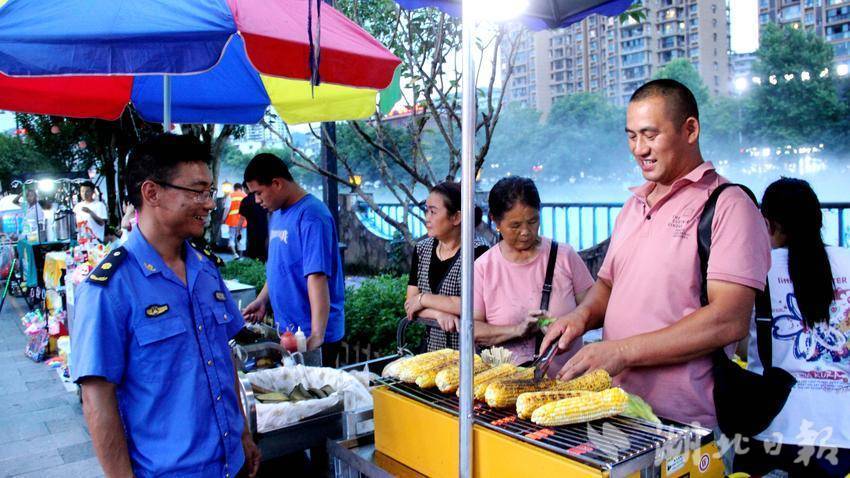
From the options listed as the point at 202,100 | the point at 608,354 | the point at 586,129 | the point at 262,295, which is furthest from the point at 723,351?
the point at 586,129

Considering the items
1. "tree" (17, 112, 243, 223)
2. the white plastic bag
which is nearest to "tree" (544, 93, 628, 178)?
"tree" (17, 112, 243, 223)

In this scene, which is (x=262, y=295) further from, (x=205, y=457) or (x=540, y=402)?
(x=540, y=402)

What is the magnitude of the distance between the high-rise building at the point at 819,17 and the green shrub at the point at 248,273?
13394mm

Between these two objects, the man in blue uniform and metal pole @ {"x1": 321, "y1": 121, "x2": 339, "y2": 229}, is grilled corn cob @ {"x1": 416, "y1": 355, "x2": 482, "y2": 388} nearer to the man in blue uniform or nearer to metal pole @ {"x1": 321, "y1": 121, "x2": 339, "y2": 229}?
the man in blue uniform

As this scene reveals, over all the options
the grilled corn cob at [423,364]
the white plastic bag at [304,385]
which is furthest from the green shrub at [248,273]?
the grilled corn cob at [423,364]

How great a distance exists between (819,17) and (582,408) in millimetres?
18870

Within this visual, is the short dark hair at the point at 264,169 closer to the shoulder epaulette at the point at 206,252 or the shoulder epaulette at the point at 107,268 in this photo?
the shoulder epaulette at the point at 206,252

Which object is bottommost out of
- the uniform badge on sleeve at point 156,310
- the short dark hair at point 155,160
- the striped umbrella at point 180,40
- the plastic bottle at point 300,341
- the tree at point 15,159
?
the plastic bottle at point 300,341

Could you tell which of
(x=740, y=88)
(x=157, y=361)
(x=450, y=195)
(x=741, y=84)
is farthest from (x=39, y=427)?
(x=740, y=88)

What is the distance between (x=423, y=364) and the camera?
2.14 metres

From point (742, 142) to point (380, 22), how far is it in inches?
871

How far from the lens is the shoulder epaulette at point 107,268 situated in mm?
2029

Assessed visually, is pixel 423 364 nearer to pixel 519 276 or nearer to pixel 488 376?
pixel 488 376

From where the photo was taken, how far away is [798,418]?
2842mm
